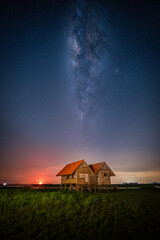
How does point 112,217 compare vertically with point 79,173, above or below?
below

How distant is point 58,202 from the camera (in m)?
11.4

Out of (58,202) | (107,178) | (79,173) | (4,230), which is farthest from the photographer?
(107,178)

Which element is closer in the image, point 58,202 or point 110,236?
point 110,236

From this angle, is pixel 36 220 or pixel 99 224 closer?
pixel 99 224

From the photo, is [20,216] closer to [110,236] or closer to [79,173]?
[110,236]

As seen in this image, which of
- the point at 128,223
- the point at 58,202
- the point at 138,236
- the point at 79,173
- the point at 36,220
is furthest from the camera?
the point at 79,173

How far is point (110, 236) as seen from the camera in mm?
5777

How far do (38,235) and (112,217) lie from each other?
441 cm

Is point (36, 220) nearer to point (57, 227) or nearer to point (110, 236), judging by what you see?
point (57, 227)

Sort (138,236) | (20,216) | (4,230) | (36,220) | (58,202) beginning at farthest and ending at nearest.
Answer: (58,202) → (20,216) → (36,220) → (4,230) → (138,236)

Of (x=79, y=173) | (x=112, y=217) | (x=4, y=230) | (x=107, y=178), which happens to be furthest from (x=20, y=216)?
(x=107, y=178)

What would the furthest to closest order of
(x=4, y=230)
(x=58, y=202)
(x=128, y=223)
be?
(x=58, y=202) → (x=128, y=223) → (x=4, y=230)

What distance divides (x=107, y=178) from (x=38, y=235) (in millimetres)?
30637

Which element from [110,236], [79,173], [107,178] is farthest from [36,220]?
[107,178]
